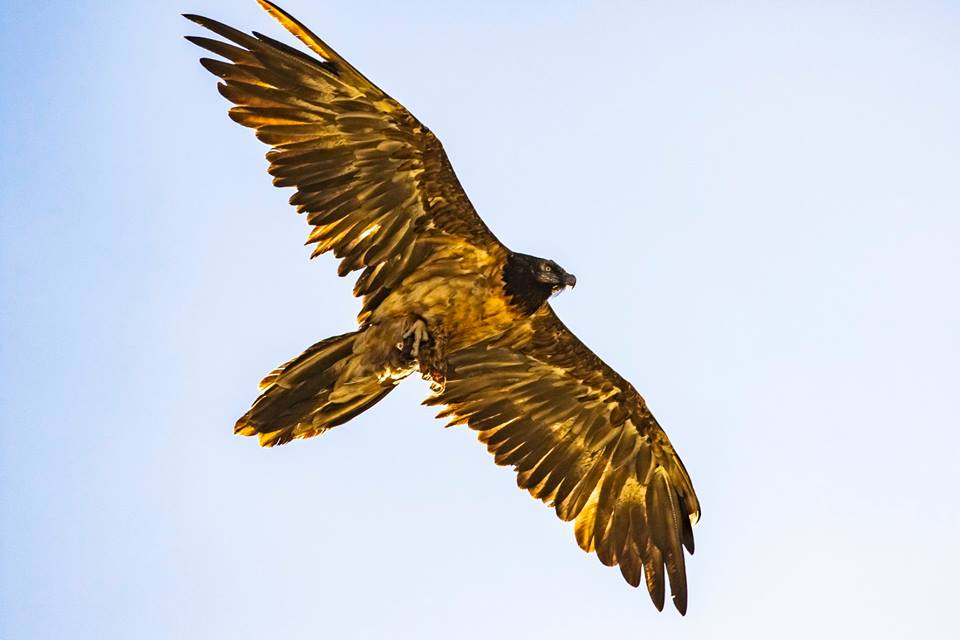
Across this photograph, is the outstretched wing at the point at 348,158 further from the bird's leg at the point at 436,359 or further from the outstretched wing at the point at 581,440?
the outstretched wing at the point at 581,440

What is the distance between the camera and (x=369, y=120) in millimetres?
12125

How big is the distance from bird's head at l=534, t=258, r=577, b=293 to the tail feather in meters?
1.69

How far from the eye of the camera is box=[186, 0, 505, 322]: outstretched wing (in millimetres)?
11758

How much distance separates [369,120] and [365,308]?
174cm

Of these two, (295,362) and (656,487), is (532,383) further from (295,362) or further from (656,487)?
(295,362)

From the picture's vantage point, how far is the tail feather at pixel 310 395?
39.2 feet

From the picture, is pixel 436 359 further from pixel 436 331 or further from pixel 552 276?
pixel 552 276

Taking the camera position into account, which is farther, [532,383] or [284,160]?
[532,383]

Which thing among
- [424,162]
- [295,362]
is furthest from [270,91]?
[295,362]

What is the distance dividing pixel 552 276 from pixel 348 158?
7.03 ft

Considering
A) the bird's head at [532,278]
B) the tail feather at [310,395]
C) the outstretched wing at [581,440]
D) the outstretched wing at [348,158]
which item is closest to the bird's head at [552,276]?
the bird's head at [532,278]

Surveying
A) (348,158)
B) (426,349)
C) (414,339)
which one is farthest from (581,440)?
(348,158)

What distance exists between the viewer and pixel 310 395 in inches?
479

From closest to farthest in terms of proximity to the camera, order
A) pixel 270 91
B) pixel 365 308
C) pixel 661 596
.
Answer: pixel 270 91 < pixel 365 308 < pixel 661 596
